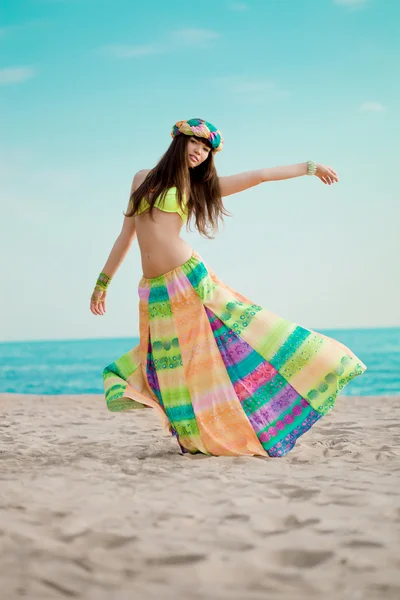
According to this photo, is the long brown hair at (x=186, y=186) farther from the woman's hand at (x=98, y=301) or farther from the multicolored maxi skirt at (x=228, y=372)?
the woman's hand at (x=98, y=301)

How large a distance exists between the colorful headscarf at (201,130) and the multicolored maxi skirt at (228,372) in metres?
0.68

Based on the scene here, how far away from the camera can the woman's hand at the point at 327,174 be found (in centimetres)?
371

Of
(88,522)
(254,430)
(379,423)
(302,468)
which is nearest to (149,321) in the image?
(254,430)

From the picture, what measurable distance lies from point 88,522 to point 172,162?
207cm

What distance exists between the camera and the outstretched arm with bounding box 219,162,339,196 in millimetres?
3723

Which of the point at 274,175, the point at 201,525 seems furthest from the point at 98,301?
the point at 201,525

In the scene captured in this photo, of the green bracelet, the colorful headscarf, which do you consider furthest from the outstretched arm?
the green bracelet

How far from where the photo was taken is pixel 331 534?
2254 millimetres

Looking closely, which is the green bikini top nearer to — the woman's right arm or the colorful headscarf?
the woman's right arm

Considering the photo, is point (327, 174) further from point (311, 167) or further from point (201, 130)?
point (201, 130)

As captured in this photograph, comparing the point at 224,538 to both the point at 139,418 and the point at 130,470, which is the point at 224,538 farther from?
the point at 139,418

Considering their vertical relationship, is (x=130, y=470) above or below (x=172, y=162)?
below

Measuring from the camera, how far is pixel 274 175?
3.75 meters

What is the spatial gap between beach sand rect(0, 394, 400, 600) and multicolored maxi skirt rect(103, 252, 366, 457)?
173mm
